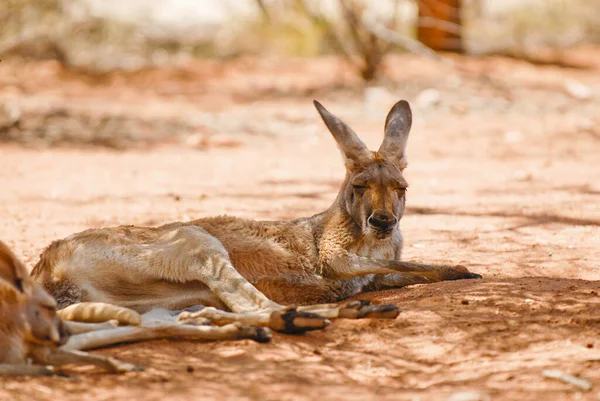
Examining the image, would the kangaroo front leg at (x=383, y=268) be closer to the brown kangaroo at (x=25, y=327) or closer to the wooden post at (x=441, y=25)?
the brown kangaroo at (x=25, y=327)

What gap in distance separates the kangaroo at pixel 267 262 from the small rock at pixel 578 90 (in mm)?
8772

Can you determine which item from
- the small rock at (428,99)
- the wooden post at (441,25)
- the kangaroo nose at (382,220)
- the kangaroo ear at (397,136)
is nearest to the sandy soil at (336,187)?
the small rock at (428,99)

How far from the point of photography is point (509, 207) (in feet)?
24.4

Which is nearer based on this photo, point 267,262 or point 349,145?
point 267,262

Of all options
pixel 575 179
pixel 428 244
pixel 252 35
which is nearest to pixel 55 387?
pixel 428 244

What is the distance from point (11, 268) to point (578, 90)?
11745 millimetres

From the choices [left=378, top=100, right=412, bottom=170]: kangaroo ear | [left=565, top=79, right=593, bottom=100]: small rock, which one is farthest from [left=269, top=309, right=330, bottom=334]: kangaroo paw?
[left=565, top=79, right=593, bottom=100]: small rock

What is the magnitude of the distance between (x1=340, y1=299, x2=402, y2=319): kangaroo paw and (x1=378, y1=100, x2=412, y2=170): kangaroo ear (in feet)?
4.94

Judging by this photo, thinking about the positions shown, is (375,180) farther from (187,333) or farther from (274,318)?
(187,333)

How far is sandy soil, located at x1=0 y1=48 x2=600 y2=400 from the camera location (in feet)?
11.6

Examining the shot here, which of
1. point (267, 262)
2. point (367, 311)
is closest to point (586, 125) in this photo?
point (267, 262)

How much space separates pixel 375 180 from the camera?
5.09 metres

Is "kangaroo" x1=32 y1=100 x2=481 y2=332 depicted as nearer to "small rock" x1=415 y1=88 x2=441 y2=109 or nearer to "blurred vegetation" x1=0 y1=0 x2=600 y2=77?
"small rock" x1=415 y1=88 x2=441 y2=109

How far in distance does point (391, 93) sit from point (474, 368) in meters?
10.3
